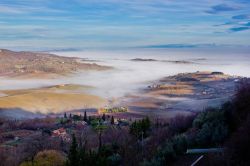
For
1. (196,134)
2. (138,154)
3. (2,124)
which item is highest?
(196,134)

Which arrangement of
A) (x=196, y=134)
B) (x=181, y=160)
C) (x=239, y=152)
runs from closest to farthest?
(x=239, y=152)
(x=181, y=160)
(x=196, y=134)

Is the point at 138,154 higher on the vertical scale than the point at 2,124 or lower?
higher

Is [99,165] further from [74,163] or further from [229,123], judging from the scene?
[229,123]

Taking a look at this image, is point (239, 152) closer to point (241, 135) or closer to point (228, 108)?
point (241, 135)

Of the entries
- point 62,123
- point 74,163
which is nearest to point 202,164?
point 74,163

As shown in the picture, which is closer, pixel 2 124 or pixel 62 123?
pixel 62 123

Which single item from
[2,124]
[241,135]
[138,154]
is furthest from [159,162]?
[2,124]

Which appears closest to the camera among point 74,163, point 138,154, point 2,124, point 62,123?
point 74,163

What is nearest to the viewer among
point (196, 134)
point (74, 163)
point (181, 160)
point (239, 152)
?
point (239, 152)

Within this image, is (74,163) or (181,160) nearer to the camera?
(181,160)
